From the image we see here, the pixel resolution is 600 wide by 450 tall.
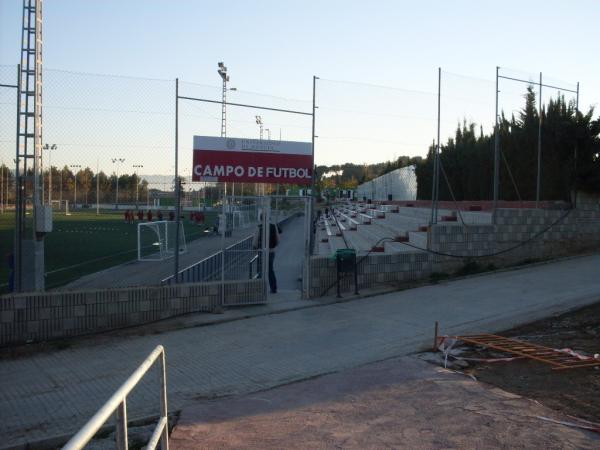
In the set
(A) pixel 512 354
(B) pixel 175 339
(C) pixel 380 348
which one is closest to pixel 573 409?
(A) pixel 512 354

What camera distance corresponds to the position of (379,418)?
18.3ft

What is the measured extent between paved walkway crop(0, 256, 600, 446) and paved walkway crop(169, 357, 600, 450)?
0.60m

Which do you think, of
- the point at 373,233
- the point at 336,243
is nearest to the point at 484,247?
the point at 336,243

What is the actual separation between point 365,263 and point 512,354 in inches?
212

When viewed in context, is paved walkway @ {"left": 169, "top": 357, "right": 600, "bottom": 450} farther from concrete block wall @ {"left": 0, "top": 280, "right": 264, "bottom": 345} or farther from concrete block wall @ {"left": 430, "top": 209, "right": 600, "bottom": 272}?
concrete block wall @ {"left": 430, "top": 209, "right": 600, "bottom": 272}

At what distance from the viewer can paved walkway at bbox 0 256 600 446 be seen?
6414 mm

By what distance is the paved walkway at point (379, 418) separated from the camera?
501 centimetres

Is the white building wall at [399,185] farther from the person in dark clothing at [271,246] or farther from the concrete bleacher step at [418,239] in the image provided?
the person in dark clothing at [271,246]

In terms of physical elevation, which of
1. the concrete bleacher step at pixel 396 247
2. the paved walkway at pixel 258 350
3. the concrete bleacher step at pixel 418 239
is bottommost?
the paved walkway at pixel 258 350

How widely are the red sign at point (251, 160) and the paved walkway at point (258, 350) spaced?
2798mm

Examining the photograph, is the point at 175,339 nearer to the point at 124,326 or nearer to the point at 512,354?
the point at 124,326

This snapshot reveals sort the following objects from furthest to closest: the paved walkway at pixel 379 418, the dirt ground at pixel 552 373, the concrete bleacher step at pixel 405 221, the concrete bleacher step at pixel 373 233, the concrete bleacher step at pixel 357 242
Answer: the concrete bleacher step at pixel 373 233 → the concrete bleacher step at pixel 405 221 → the concrete bleacher step at pixel 357 242 → the dirt ground at pixel 552 373 → the paved walkway at pixel 379 418

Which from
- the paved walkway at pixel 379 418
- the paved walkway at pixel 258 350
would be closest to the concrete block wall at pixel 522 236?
the paved walkway at pixel 258 350

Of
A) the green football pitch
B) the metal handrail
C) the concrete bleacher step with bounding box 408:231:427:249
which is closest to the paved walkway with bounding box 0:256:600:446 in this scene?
the concrete bleacher step with bounding box 408:231:427:249
